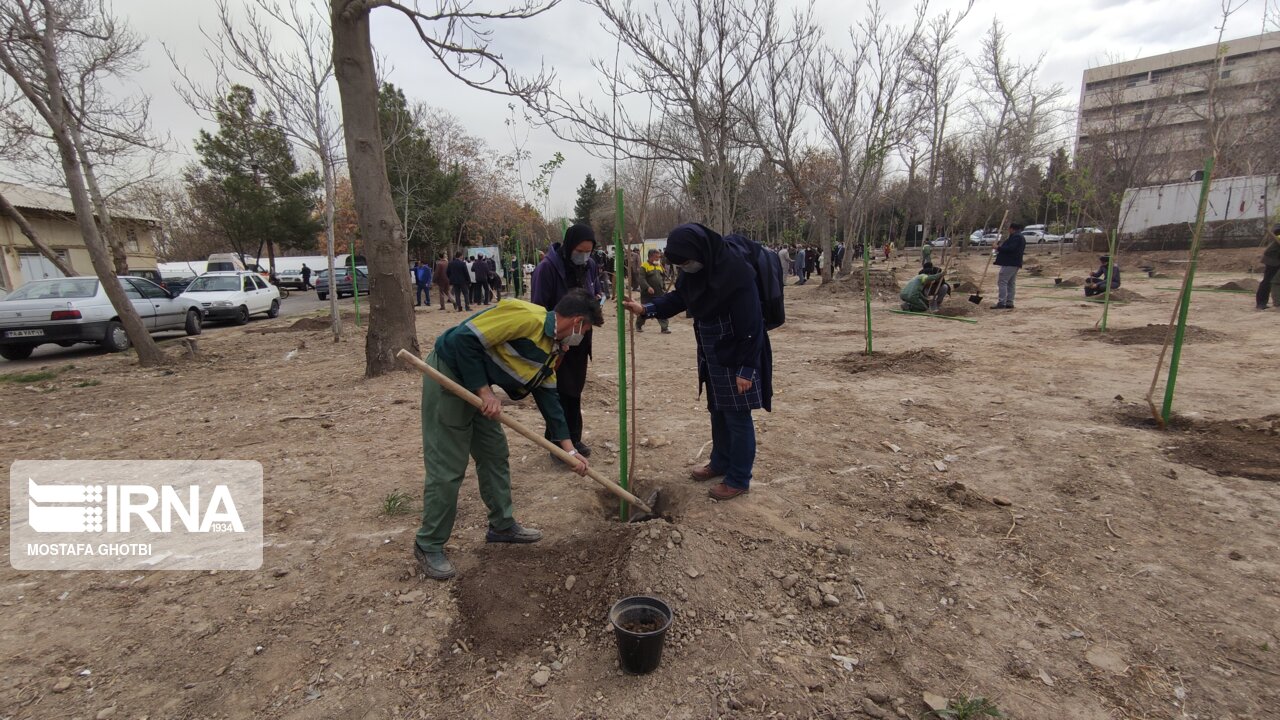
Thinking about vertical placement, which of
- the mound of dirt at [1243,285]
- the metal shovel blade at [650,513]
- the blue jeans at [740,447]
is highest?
the mound of dirt at [1243,285]

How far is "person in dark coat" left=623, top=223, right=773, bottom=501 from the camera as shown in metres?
3.11

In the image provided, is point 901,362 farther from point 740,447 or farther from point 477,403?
point 477,403

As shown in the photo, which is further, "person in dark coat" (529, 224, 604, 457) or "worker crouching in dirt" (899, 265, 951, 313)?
"worker crouching in dirt" (899, 265, 951, 313)

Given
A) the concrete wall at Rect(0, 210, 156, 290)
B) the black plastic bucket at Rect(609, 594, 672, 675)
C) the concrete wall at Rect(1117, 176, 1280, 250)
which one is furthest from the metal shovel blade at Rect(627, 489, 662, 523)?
the concrete wall at Rect(0, 210, 156, 290)

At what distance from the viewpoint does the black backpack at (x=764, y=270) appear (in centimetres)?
332

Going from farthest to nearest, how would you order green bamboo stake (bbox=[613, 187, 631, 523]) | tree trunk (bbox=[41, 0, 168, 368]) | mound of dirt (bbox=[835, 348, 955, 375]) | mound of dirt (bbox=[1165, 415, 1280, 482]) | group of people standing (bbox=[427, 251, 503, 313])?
group of people standing (bbox=[427, 251, 503, 313]) < tree trunk (bbox=[41, 0, 168, 368]) < mound of dirt (bbox=[835, 348, 955, 375]) < mound of dirt (bbox=[1165, 415, 1280, 482]) < green bamboo stake (bbox=[613, 187, 631, 523])

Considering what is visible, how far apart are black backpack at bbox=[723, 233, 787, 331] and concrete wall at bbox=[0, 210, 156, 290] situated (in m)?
22.6

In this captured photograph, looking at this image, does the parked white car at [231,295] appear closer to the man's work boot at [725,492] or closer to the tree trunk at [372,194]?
the tree trunk at [372,194]

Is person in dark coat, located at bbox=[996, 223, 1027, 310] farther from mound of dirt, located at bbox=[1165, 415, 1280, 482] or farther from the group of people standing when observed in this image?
the group of people standing

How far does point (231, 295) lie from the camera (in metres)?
14.6

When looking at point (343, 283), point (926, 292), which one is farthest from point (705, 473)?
point (343, 283)

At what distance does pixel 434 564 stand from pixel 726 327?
6.44 feet

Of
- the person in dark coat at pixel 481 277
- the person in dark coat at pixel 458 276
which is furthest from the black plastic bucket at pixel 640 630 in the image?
the person in dark coat at pixel 481 277

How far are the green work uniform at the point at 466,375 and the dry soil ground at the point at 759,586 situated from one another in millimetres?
385
